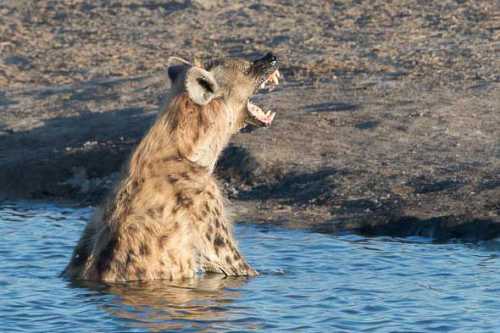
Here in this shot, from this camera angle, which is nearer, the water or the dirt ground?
the water

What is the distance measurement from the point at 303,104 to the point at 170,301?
16.8 feet

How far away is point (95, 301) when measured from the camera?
24.6 feet

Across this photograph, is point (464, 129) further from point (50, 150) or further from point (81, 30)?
point (81, 30)

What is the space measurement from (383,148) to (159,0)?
19.7 feet

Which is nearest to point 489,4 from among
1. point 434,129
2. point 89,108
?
point 434,129

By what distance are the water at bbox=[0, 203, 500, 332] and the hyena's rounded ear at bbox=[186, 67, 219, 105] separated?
1117 mm

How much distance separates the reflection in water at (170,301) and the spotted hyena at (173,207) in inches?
2.3

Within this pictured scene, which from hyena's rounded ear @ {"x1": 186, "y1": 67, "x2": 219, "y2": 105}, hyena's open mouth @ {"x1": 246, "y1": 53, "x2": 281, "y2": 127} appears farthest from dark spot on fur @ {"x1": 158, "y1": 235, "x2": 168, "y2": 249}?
hyena's open mouth @ {"x1": 246, "y1": 53, "x2": 281, "y2": 127}

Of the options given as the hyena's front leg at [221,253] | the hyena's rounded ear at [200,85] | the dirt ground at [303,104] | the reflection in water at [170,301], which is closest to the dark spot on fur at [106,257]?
the reflection in water at [170,301]

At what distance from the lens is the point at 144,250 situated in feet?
24.8

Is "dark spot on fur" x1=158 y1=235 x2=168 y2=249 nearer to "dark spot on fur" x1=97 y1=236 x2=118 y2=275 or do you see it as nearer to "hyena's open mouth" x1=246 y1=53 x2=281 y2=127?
"dark spot on fur" x1=97 y1=236 x2=118 y2=275

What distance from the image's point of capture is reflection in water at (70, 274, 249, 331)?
7272 mm

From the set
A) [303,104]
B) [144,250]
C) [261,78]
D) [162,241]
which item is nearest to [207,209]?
[162,241]

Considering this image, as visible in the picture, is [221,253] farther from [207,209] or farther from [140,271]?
[140,271]
